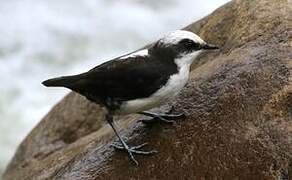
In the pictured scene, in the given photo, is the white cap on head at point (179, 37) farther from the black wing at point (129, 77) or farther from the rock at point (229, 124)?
the rock at point (229, 124)

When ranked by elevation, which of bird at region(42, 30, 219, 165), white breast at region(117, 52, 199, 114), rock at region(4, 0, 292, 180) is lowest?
rock at region(4, 0, 292, 180)

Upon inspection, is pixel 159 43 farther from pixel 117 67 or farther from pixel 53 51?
pixel 53 51

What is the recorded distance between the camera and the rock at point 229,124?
4.18 metres

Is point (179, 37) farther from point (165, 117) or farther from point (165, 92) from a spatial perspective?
point (165, 117)

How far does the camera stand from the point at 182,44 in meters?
4.39

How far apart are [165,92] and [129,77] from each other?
Answer: 23cm

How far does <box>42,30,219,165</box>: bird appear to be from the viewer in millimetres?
4340

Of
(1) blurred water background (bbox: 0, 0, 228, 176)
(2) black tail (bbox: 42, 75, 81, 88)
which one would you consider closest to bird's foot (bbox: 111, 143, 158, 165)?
(2) black tail (bbox: 42, 75, 81, 88)

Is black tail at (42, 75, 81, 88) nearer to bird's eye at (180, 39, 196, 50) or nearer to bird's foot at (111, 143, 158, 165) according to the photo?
bird's foot at (111, 143, 158, 165)

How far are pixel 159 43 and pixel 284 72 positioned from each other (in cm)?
78

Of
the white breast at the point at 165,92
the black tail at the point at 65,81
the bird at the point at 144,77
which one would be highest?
the black tail at the point at 65,81

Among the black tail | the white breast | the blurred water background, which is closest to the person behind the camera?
the white breast

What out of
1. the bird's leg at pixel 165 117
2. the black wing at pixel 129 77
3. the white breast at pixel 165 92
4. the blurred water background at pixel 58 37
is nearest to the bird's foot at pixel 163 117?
the bird's leg at pixel 165 117

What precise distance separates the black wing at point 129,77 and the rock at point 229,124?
354 millimetres
